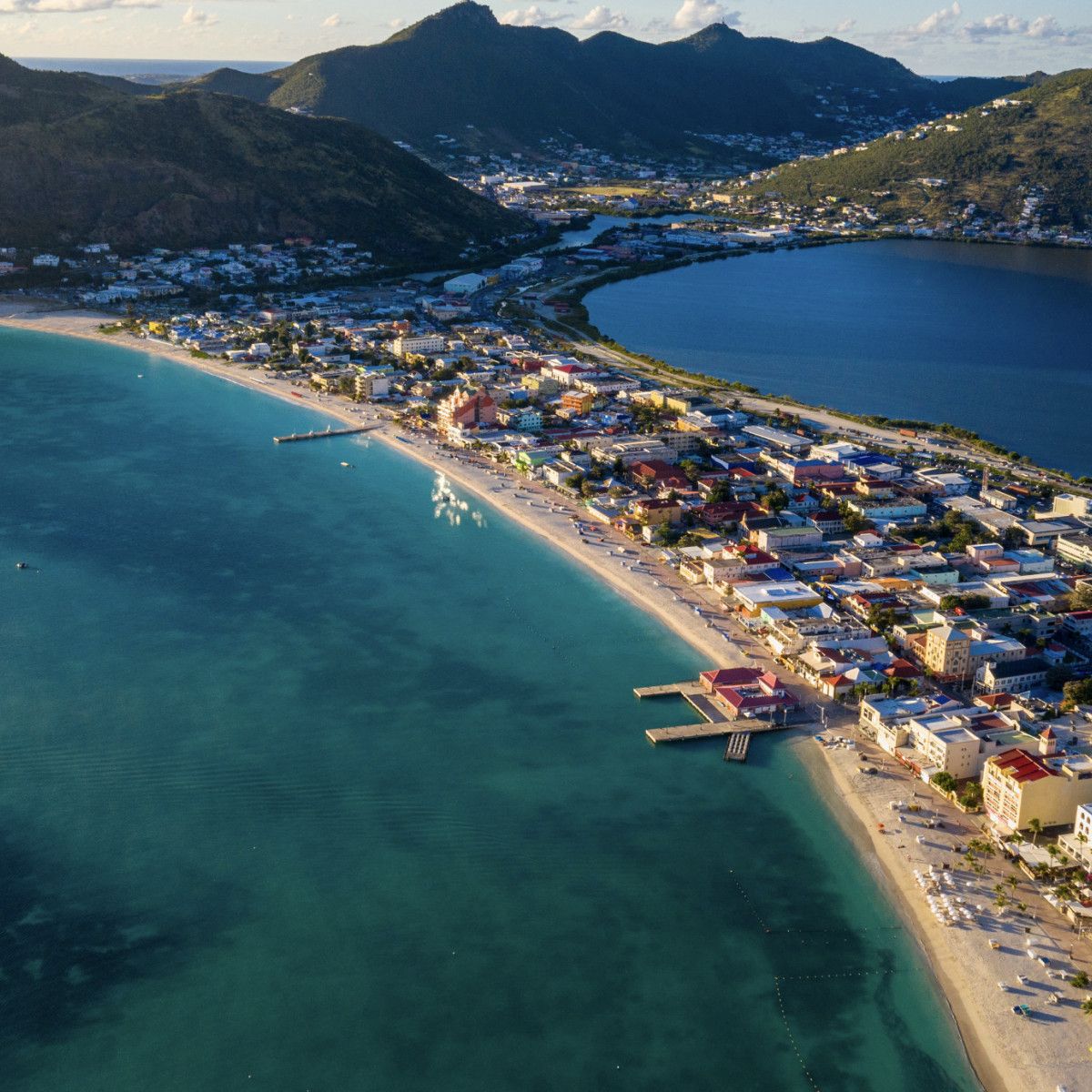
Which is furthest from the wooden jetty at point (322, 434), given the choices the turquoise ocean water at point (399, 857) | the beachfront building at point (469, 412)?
the turquoise ocean water at point (399, 857)

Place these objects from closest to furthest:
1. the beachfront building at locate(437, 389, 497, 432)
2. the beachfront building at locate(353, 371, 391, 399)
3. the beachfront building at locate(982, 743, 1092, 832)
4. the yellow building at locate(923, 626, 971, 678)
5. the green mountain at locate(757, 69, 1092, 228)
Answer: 1. the beachfront building at locate(982, 743, 1092, 832)
2. the yellow building at locate(923, 626, 971, 678)
3. the beachfront building at locate(437, 389, 497, 432)
4. the beachfront building at locate(353, 371, 391, 399)
5. the green mountain at locate(757, 69, 1092, 228)

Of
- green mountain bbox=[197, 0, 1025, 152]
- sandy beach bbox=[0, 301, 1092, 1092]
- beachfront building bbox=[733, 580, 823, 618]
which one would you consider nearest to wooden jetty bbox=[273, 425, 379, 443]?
sandy beach bbox=[0, 301, 1092, 1092]

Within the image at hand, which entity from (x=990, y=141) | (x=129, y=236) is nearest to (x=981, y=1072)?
(x=129, y=236)

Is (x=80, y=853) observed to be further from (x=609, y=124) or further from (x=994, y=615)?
(x=609, y=124)

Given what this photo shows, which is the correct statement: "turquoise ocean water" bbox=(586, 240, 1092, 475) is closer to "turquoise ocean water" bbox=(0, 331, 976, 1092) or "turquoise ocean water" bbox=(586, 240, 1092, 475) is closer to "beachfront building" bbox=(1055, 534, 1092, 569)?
"beachfront building" bbox=(1055, 534, 1092, 569)

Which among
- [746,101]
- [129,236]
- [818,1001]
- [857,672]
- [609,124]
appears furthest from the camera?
[746,101]

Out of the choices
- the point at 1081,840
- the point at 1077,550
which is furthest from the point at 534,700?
the point at 1077,550
